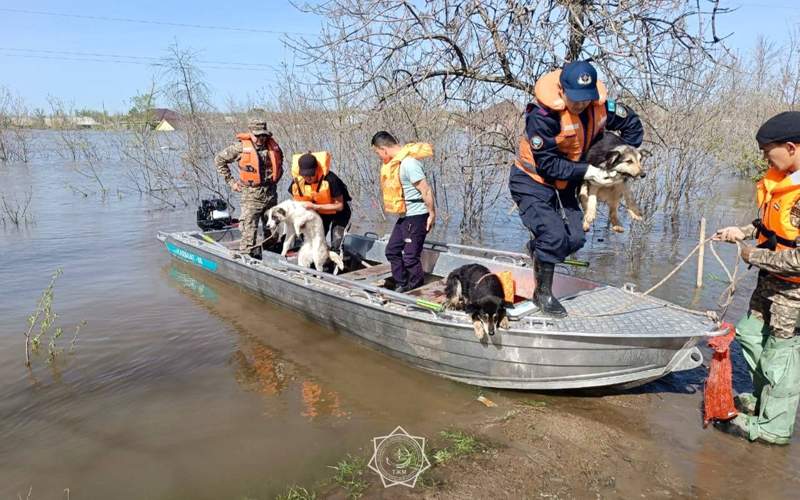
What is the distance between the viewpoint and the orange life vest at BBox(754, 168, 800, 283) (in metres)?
3.18

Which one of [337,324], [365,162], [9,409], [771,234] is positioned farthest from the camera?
[365,162]

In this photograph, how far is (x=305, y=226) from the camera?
6.66 meters

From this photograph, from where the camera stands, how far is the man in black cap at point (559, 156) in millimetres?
3807

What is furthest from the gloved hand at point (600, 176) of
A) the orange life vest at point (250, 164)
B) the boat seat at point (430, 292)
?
the orange life vest at point (250, 164)

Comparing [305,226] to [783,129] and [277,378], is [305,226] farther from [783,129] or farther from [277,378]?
[783,129]

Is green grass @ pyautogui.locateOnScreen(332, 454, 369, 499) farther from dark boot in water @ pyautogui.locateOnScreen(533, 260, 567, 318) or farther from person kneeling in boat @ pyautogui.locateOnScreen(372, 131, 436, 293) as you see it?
person kneeling in boat @ pyautogui.locateOnScreen(372, 131, 436, 293)

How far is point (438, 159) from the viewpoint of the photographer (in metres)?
11.1

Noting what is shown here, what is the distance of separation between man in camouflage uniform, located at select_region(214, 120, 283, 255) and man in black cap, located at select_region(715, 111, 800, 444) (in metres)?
5.76

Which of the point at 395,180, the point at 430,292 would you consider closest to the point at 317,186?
the point at 395,180

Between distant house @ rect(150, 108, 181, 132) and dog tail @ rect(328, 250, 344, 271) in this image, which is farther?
distant house @ rect(150, 108, 181, 132)

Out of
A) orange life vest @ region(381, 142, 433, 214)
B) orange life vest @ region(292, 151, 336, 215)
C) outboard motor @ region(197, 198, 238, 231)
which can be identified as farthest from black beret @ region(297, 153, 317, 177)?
outboard motor @ region(197, 198, 238, 231)

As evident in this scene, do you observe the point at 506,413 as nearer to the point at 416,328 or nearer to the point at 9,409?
the point at 416,328

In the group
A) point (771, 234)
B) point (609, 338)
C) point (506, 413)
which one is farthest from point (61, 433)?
point (771, 234)

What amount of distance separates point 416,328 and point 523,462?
152cm
